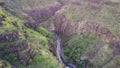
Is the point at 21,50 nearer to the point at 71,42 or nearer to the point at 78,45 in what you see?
the point at 78,45

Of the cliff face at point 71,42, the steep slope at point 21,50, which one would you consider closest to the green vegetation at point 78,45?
the cliff face at point 71,42

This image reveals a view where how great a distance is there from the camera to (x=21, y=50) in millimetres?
159375

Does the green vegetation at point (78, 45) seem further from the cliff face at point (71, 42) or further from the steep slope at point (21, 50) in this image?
the steep slope at point (21, 50)

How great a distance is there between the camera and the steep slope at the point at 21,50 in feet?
513

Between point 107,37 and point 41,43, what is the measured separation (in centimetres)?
3831

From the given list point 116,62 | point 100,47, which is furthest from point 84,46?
point 116,62

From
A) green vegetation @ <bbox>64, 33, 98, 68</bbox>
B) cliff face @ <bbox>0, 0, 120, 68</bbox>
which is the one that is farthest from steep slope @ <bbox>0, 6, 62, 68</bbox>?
green vegetation @ <bbox>64, 33, 98, 68</bbox>

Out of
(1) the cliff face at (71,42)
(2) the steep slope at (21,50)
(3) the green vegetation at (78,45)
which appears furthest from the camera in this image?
(3) the green vegetation at (78,45)

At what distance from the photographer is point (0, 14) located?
180750 mm

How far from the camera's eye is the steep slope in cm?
15625

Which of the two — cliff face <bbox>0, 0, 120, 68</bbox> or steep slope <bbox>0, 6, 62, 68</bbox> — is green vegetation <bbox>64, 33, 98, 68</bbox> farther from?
steep slope <bbox>0, 6, 62, 68</bbox>

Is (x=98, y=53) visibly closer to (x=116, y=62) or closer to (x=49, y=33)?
(x=116, y=62)

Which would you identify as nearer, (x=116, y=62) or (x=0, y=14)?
(x=116, y=62)

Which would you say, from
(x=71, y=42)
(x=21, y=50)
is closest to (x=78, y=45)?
Answer: (x=71, y=42)
